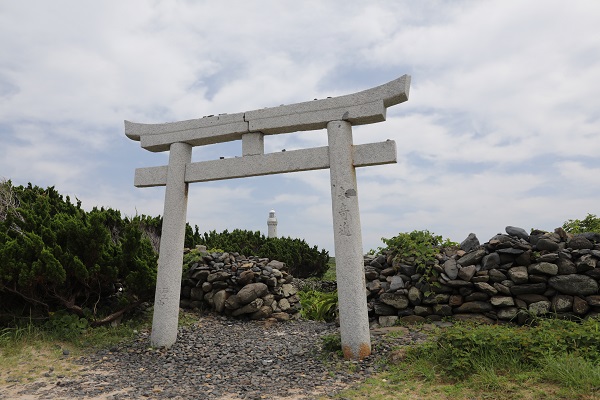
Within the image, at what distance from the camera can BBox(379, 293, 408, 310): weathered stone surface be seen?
22.1 feet

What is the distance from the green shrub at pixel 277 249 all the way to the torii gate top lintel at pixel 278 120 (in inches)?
234

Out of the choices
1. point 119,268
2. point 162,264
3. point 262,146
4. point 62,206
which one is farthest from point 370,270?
point 62,206

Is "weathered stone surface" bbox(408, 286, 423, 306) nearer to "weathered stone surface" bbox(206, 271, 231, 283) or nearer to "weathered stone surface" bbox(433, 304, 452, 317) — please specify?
"weathered stone surface" bbox(433, 304, 452, 317)

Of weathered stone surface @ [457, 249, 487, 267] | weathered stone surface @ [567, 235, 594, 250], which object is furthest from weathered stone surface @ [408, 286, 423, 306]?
weathered stone surface @ [567, 235, 594, 250]

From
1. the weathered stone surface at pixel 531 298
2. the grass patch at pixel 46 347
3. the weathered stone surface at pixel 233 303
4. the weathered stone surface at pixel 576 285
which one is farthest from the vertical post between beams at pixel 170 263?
the weathered stone surface at pixel 576 285

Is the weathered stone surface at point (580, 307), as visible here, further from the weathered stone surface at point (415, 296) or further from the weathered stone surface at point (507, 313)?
the weathered stone surface at point (415, 296)

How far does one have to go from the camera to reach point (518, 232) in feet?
22.8

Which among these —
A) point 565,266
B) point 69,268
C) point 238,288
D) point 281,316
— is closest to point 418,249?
point 565,266

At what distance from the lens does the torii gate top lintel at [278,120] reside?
18.1 feet

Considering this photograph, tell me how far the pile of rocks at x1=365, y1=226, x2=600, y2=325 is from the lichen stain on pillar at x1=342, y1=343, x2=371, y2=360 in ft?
4.99

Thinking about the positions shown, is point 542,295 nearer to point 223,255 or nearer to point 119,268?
point 223,255

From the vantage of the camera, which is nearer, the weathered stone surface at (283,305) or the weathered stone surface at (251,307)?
the weathered stone surface at (251,307)

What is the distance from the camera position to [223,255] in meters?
8.74

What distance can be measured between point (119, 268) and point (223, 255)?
2.19 m
